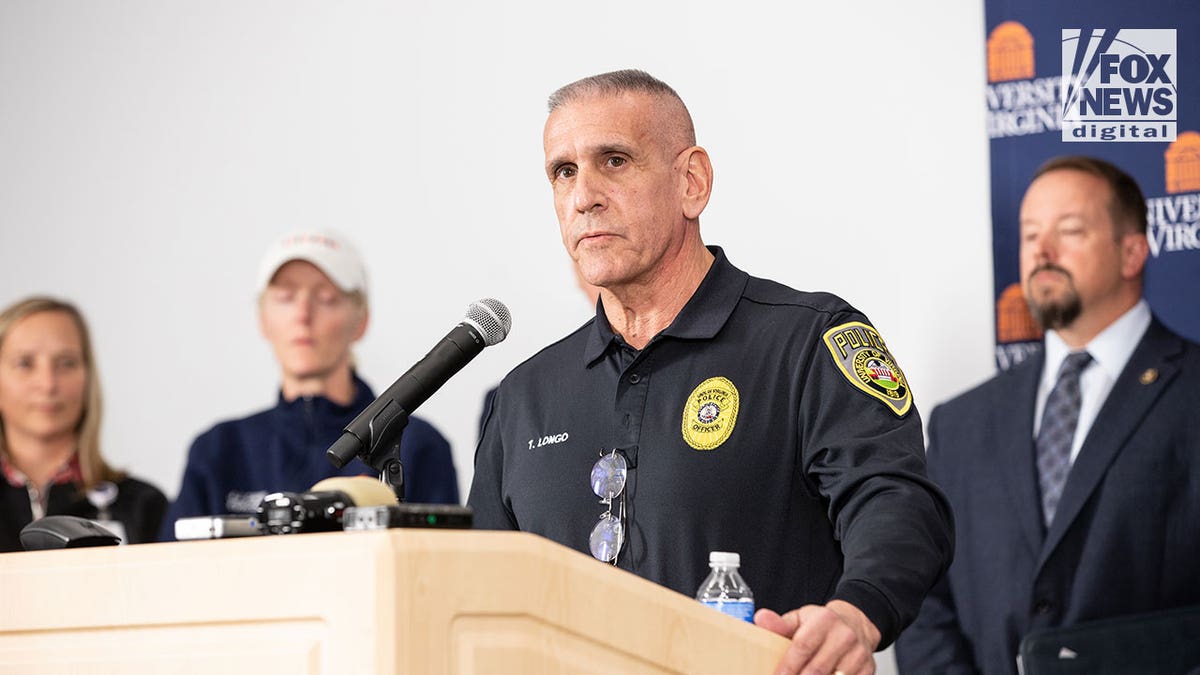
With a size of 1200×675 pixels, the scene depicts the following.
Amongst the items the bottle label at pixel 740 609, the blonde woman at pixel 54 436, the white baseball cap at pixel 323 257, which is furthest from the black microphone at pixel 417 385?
the blonde woman at pixel 54 436

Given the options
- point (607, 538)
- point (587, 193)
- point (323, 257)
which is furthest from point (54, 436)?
point (607, 538)

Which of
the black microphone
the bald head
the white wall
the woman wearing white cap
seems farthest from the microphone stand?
the woman wearing white cap

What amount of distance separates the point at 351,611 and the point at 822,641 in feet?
1.87

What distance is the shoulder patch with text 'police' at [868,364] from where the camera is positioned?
2059mm

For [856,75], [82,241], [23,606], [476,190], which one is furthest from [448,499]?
[23,606]

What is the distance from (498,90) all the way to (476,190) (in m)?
0.31

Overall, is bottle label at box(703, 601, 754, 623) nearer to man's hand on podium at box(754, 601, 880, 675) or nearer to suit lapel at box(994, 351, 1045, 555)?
man's hand on podium at box(754, 601, 880, 675)

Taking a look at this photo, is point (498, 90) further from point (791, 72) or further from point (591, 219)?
point (591, 219)

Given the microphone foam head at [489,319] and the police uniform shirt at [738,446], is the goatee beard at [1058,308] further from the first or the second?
the microphone foam head at [489,319]

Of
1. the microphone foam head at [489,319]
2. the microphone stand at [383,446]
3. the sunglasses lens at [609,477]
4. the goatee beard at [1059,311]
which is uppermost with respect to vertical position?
the goatee beard at [1059,311]

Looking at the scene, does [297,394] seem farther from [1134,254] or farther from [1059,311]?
[1134,254]

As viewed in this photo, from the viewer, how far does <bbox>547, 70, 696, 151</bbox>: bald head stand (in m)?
2.42

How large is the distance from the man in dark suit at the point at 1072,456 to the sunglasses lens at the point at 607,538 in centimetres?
143

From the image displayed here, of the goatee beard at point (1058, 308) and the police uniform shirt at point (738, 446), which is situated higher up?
the goatee beard at point (1058, 308)
